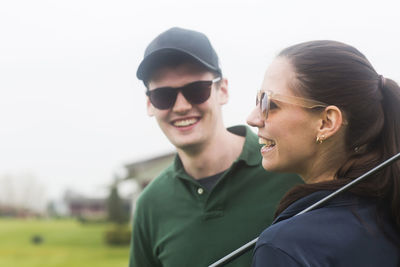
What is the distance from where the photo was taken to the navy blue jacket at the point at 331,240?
1.58 m

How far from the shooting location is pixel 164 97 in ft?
10.2

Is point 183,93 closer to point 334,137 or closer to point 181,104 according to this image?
Result: point 181,104

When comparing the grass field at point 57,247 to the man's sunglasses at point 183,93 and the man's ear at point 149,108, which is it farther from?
the man's sunglasses at point 183,93

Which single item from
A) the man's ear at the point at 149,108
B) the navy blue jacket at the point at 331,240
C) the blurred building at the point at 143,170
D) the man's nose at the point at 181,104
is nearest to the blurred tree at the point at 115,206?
the blurred building at the point at 143,170

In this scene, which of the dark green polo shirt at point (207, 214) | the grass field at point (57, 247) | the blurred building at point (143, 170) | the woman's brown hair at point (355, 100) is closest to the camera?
the woman's brown hair at point (355, 100)

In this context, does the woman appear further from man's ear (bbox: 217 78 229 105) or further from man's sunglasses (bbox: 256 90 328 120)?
man's ear (bbox: 217 78 229 105)

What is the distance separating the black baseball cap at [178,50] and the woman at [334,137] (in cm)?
109

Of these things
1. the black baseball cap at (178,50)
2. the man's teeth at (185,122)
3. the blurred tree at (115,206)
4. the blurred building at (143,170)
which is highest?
the black baseball cap at (178,50)

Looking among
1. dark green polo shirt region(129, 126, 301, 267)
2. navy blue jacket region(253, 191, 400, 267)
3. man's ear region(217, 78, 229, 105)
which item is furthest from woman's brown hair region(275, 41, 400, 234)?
man's ear region(217, 78, 229, 105)

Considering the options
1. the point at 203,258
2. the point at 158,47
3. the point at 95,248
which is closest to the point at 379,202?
the point at 203,258

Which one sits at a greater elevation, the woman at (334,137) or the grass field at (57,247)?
the woman at (334,137)

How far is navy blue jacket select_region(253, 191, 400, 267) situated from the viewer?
5.17 ft

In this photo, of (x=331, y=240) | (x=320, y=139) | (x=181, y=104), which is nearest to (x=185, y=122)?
(x=181, y=104)

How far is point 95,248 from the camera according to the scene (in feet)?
90.8
